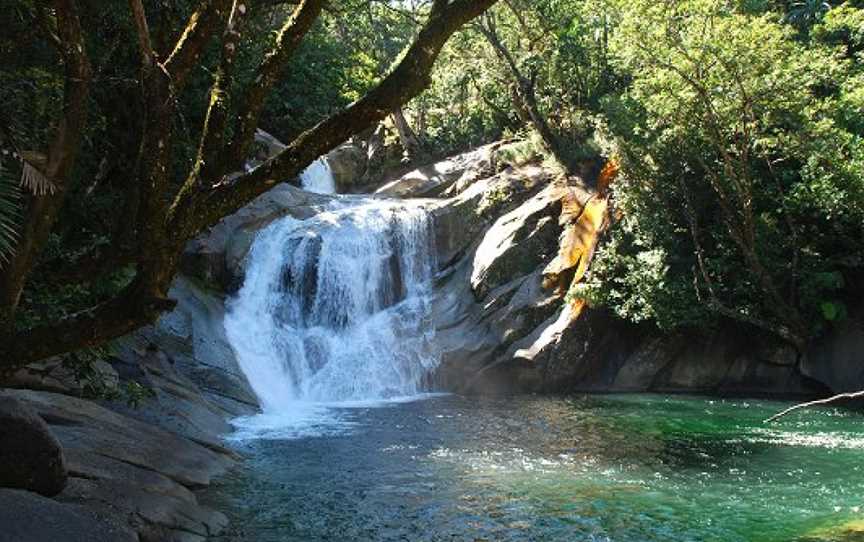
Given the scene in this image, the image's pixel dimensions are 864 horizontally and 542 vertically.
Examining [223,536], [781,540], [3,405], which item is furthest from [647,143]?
[3,405]

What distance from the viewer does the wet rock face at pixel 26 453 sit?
23.5 ft

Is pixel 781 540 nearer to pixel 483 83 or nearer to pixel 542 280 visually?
pixel 542 280

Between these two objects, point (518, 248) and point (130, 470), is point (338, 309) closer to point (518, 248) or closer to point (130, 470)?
point (518, 248)

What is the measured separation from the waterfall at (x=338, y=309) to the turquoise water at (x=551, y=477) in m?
3.19

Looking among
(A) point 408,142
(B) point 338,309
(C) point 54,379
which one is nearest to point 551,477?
(C) point 54,379

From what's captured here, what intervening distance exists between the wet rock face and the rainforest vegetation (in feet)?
2.90

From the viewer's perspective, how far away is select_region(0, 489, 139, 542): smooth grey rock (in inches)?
242

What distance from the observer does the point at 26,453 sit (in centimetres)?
723

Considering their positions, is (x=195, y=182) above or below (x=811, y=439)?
above

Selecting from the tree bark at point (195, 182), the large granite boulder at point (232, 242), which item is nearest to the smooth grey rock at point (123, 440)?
the tree bark at point (195, 182)

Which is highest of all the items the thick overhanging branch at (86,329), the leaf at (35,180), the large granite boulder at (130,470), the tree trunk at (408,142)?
the tree trunk at (408,142)

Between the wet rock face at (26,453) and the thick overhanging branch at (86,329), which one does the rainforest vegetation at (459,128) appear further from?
the wet rock face at (26,453)

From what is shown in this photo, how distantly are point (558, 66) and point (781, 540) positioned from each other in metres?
21.4

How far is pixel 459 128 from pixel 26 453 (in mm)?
30588
